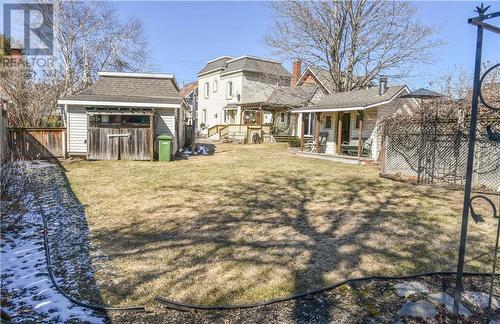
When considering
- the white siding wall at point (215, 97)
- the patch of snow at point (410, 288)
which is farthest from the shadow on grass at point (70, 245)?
the white siding wall at point (215, 97)

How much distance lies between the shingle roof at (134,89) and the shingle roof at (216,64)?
17.5 meters

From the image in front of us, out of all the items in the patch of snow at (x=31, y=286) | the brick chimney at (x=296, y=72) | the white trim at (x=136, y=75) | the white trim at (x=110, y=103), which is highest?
the brick chimney at (x=296, y=72)

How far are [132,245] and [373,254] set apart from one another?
11.2 feet

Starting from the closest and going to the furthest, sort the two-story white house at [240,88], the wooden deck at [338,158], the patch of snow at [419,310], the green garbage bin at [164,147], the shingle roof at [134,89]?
the patch of snow at [419,310]
the green garbage bin at [164,147]
the shingle roof at [134,89]
the wooden deck at [338,158]
the two-story white house at [240,88]

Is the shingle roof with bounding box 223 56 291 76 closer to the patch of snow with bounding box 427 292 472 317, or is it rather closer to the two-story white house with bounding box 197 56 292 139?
the two-story white house with bounding box 197 56 292 139

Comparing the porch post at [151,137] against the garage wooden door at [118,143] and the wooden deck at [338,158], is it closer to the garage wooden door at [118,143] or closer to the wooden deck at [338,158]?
the garage wooden door at [118,143]

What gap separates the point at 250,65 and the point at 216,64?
22.0 ft

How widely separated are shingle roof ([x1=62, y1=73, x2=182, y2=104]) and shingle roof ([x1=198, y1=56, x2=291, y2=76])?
44.5 ft

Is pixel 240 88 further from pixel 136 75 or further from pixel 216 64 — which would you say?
pixel 136 75

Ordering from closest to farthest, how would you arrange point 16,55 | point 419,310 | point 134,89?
point 419,310 → point 134,89 → point 16,55

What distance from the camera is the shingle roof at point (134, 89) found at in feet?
51.7

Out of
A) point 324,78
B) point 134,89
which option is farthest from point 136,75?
point 324,78

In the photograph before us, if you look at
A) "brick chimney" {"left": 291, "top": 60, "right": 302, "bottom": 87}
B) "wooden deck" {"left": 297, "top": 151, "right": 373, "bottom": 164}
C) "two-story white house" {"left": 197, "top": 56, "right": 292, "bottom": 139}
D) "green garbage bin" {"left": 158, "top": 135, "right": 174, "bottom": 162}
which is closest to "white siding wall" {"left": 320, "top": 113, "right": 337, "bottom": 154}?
"wooden deck" {"left": 297, "top": 151, "right": 373, "bottom": 164}

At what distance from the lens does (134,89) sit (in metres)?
17.2
